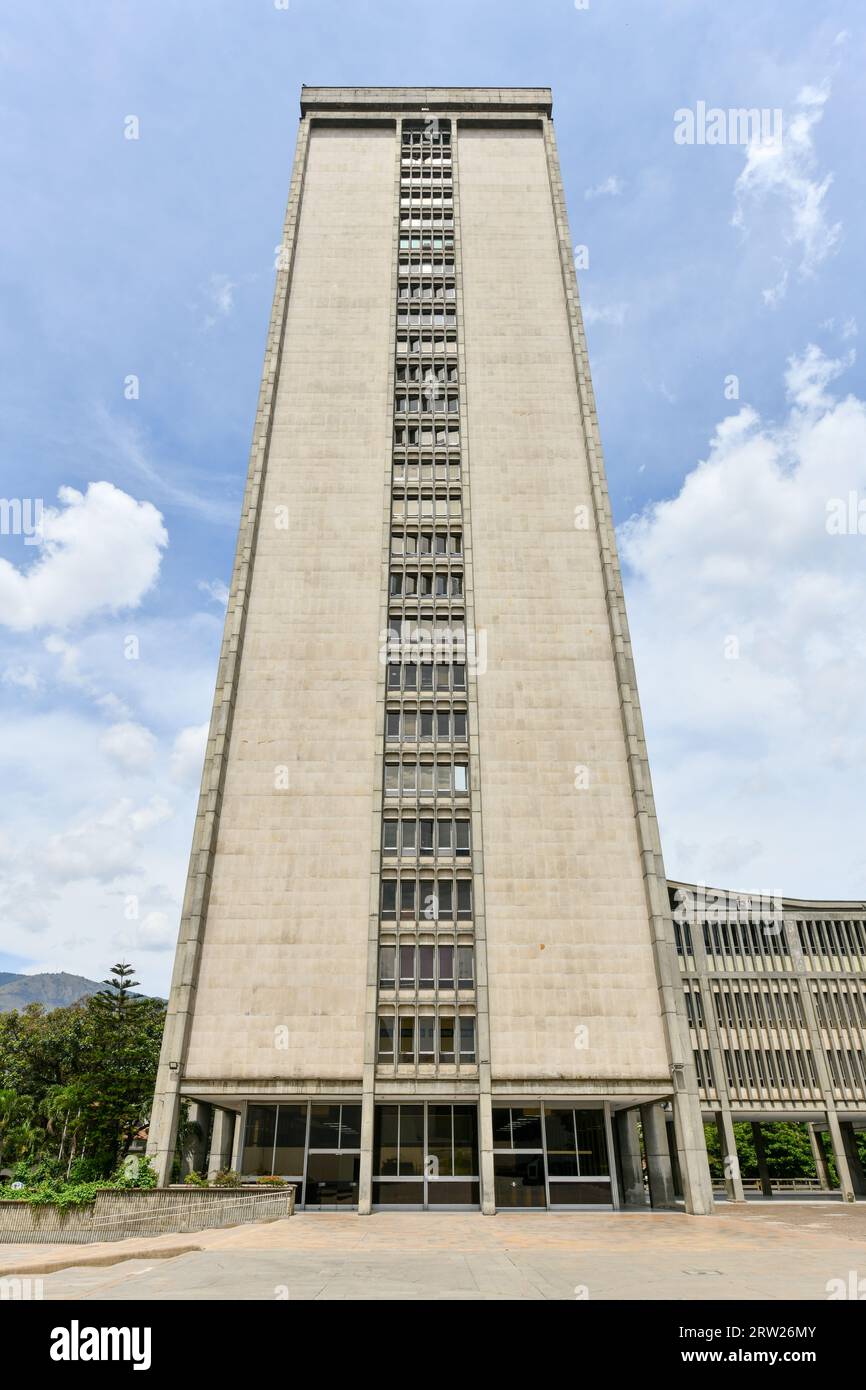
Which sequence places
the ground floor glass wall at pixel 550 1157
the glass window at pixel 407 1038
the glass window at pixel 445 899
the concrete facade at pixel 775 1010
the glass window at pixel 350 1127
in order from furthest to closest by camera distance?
the concrete facade at pixel 775 1010
the glass window at pixel 445 899
the glass window at pixel 407 1038
the glass window at pixel 350 1127
the ground floor glass wall at pixel 550 1157

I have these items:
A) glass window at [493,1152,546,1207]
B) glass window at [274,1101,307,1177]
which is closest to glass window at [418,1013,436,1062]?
glass window at [493,1152,546,1207]

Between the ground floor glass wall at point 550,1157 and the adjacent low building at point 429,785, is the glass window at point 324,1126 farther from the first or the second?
the ground floor glass wall at point 550,1157

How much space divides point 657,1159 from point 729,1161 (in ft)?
74.8

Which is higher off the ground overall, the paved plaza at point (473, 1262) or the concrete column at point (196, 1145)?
the concrete column at point (196, 1145)

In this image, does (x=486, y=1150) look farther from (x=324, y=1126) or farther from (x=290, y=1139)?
(x=290, y=1139)

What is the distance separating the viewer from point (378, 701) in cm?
4062

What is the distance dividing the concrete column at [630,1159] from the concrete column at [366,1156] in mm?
11636

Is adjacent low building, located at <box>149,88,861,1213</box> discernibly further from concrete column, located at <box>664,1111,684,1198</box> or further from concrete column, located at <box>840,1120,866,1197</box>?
concrete column, located at <box>840,1120,866,1197</box>

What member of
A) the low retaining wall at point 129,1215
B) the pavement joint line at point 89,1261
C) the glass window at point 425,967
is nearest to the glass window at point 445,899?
the glass window at point 425,967

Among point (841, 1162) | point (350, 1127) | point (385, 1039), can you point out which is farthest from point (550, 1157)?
point (841, 1162)

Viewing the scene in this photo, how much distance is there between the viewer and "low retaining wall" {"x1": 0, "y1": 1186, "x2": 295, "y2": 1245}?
2445cm

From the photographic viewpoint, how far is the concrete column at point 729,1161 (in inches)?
2026
